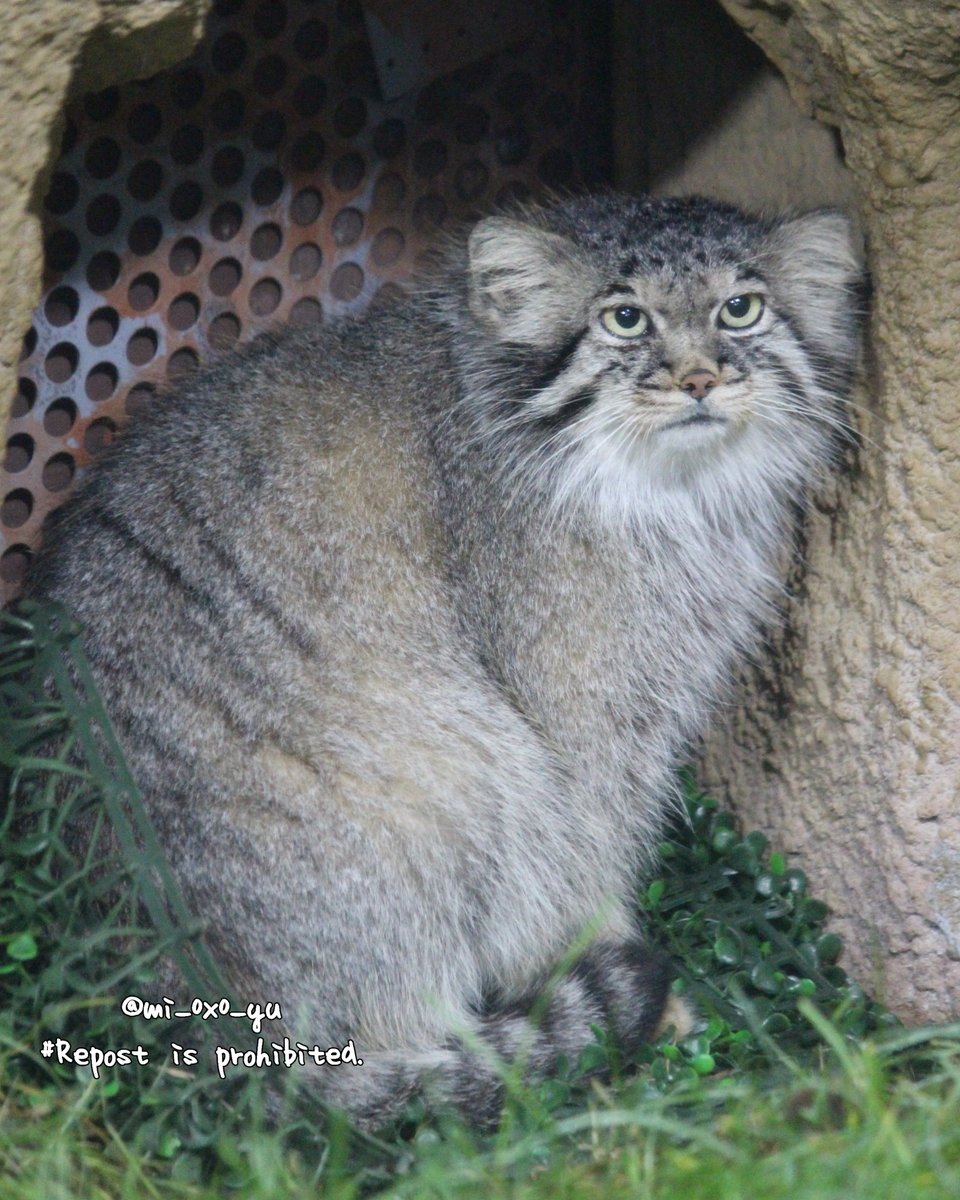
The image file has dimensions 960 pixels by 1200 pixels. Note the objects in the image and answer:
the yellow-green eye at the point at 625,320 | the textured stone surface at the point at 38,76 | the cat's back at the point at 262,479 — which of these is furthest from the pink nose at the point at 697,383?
the textured stone surface at the point at 38,76

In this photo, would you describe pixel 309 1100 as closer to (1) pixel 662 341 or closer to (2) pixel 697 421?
Result: (2) pixel 697 421

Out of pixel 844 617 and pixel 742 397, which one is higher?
pixel 742 397

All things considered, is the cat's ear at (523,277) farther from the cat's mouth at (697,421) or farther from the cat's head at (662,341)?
→ the cat's mouth at (697,421)

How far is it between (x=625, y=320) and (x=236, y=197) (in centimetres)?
120

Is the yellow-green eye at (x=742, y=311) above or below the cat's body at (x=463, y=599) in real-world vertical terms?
above

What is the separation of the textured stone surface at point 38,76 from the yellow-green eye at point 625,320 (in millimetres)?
948

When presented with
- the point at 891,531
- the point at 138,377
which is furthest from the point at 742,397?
the point at 138,377

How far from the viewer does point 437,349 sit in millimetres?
3160

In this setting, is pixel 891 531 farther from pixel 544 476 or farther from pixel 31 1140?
pixel 31 1140

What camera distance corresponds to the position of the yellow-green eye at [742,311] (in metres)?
2.91

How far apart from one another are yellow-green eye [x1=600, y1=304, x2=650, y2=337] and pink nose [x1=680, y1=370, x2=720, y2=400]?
0.54 feet

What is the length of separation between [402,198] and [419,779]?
5.65 ft

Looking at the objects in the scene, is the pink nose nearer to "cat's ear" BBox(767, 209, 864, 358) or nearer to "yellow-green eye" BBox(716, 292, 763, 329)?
"yellow-green eye" BBox(716, 292, 763, 329)

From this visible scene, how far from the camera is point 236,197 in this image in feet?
11.8
